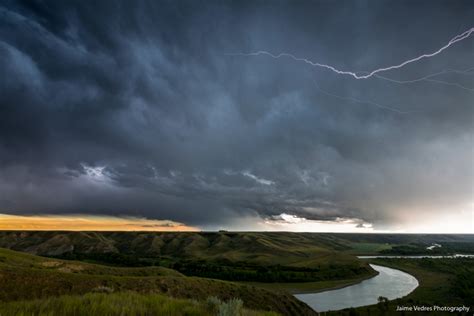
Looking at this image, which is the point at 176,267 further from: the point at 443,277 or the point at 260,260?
the point at 443,277

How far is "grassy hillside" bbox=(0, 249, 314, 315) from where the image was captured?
35219mm

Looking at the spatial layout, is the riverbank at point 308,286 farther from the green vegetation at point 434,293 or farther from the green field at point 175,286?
the green vegetation at point 434,293

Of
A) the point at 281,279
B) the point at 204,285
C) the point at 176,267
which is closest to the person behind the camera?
the point at 204,285

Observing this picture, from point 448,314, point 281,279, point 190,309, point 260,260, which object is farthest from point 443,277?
point 190,309

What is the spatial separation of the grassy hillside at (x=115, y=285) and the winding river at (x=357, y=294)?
26159mm

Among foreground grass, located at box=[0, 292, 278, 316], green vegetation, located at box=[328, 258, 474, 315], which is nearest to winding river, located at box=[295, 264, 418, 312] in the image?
green vegetation, located at box=[328, 258, 474, 315]

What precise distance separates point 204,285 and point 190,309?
163ft

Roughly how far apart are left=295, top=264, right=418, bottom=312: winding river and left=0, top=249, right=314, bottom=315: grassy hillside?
2616cm

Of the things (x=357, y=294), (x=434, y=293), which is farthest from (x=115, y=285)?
(x=434, y=293)

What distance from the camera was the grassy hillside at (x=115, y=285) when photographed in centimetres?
3522

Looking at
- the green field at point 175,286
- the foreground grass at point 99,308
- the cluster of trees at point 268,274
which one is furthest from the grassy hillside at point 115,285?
the cluster of trees at point 268,274

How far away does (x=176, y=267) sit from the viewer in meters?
142

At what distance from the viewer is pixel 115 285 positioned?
41312 mm

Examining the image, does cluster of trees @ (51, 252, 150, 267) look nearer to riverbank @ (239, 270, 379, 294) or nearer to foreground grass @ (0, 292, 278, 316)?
riverbank @ (239, 270, 379, 294)
